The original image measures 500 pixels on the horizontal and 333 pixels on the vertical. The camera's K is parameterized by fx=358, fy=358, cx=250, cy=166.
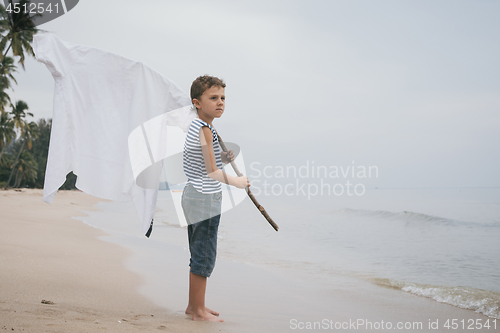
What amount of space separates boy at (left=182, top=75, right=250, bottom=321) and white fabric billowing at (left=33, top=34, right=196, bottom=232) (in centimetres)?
32

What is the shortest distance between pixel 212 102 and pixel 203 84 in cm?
15

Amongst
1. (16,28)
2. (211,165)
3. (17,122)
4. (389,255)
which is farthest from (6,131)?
(211,165)

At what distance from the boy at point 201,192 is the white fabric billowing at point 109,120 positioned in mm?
320

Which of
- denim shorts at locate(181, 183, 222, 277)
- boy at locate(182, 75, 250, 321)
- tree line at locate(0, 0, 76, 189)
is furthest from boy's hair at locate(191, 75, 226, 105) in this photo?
tree line at locate(0, 0, 76, 189)

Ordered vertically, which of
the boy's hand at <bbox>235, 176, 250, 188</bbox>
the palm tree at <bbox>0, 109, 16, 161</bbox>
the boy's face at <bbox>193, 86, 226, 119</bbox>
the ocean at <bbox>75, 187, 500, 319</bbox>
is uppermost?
the palm tree at <bbox>0, 109, 16, 161</bbox>

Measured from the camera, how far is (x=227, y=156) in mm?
2584

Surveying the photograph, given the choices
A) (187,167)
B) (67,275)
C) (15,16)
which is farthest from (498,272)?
(15,16)

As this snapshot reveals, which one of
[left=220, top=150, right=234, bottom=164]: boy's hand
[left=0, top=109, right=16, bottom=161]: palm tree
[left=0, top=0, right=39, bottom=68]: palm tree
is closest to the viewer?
[left=220, top=150, right=234, bottom=164]: boy's hand

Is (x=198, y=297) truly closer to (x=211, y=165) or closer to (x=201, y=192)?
(x=201, y=192)

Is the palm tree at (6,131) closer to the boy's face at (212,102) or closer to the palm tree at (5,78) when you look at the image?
the palm tree at (5,78)

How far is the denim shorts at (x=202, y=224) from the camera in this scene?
8.06 feet

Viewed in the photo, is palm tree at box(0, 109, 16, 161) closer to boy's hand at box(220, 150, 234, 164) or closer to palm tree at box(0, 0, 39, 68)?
palm tree at box(0, 0, 39, 68)

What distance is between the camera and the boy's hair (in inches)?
98.2

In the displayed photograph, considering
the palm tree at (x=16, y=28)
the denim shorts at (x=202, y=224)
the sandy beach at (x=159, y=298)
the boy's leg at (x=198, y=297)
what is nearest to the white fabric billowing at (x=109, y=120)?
the denim shorts at (x=202, y=224)
